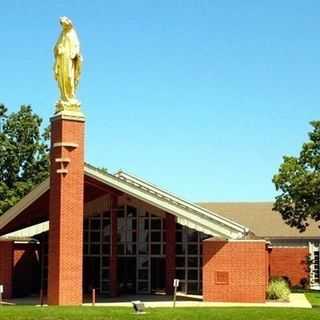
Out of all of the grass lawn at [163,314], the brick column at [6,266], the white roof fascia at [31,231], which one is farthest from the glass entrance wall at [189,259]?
the grass lawn at [163,314]

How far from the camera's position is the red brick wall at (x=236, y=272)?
3500 cm

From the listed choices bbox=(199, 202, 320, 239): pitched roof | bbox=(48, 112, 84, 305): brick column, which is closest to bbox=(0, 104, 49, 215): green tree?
bbox=(199, 202, 320, 239): pitched roof

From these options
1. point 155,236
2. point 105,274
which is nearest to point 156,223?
point 155,236

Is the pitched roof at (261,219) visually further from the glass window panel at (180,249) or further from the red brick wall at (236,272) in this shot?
the red brick wall at (236,272)

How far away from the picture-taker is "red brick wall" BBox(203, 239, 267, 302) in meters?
35.0

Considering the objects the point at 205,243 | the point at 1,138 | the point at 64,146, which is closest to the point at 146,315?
the point at 64,146

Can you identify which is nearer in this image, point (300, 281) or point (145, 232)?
point (145, 232)

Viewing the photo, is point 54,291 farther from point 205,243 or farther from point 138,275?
point 138,275

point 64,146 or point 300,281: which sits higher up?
point 64,146

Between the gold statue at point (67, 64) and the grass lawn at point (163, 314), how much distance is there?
8050 mm

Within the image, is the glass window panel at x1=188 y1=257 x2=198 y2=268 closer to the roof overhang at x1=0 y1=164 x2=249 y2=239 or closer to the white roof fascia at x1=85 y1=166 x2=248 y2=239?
the roof overhang at x1=0 y1=164 x2=249 y2=239

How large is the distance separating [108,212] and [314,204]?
37.2 ft

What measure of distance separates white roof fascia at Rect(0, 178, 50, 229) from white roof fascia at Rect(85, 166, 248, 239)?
9.93 feet

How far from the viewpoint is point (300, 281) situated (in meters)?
53.7
